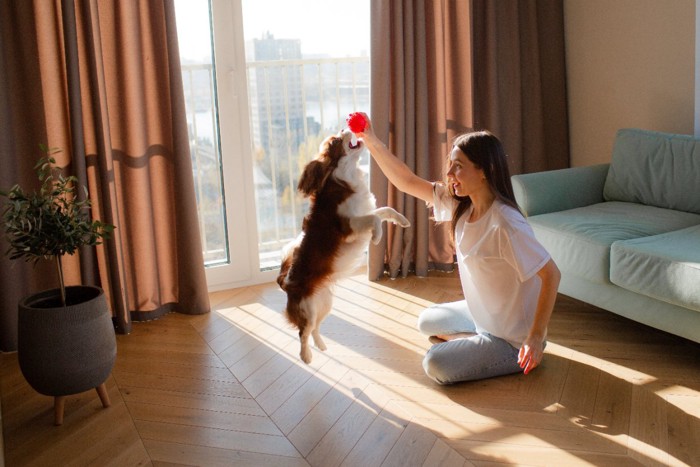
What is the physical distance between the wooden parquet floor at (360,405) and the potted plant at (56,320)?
0.18m

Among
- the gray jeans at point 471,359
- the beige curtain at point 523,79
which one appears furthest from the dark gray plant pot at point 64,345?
the beige curtain at point 523,79

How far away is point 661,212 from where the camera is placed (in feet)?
10.9

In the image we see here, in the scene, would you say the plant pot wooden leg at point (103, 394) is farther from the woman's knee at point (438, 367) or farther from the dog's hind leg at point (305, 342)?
the woman's knee at point (438, 367)

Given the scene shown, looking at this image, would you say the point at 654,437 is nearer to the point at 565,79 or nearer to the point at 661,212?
the point at 661,212

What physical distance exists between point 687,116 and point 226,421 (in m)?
2.68

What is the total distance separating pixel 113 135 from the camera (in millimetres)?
3271

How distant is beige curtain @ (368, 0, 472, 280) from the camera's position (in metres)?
3.71

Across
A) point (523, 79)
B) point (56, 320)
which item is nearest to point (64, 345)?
point (56, 320)

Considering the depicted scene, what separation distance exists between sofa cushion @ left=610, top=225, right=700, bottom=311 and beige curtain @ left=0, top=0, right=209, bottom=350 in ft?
6.14

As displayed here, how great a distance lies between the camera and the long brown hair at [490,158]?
8.03 ft

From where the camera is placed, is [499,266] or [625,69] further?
[625,69]

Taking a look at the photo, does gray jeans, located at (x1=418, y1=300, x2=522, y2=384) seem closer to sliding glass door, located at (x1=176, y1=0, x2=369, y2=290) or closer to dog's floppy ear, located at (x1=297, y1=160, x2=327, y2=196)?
dog's floppy ear, located at (x1=297, y1=160, x2=327, y2=196)

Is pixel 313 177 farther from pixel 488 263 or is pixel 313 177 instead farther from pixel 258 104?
pixel 258 104

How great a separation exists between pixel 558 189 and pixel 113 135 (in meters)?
2.09
